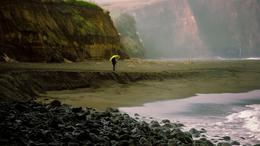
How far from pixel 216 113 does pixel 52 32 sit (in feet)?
→ 94.5

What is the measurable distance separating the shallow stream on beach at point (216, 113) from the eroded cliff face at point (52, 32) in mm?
20309

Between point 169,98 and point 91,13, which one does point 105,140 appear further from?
point 91,13

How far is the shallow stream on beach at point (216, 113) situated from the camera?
1341cm

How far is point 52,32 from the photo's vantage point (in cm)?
4291

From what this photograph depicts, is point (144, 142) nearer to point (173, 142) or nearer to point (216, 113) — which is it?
point (173, 142)

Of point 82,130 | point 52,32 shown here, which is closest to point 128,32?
point 52,32

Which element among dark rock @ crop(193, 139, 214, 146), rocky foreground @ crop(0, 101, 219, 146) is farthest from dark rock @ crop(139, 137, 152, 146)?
dark rock @ crop(193, 139, 214, 146)

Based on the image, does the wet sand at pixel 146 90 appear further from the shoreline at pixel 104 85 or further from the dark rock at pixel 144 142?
the dark rock at pixel 144 142

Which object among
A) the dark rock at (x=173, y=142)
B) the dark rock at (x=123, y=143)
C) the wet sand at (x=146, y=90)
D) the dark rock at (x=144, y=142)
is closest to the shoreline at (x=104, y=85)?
the wet sand at (x=146, y=90)

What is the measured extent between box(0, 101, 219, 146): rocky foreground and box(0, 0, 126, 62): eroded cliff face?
77.5 ft

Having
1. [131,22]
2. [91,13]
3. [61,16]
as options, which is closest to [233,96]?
[61,16]

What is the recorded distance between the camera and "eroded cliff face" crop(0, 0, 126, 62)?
3844cm

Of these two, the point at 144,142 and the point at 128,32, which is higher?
the point at 128,32

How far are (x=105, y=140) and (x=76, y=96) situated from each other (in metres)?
11.5
